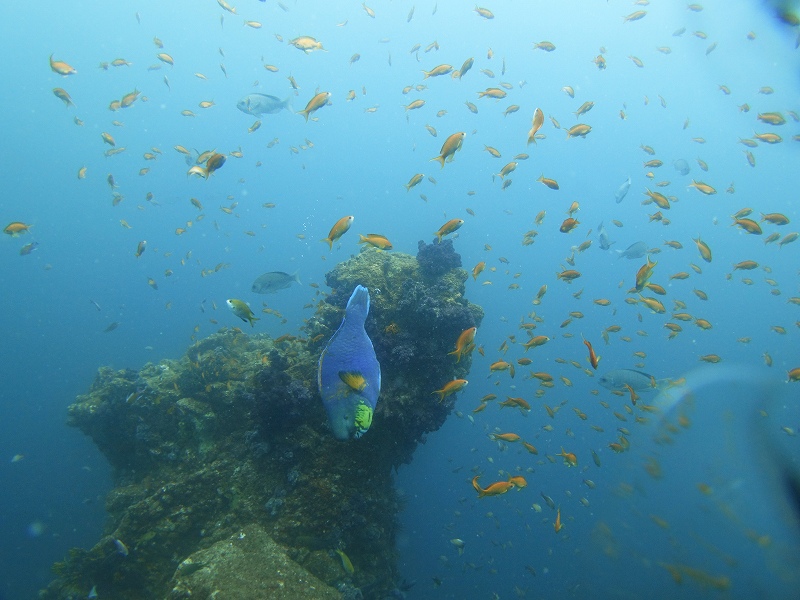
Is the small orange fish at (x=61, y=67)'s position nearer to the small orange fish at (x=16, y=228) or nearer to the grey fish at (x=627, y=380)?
the small orange fish at (x=16, y=228)

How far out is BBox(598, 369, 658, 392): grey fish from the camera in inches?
302

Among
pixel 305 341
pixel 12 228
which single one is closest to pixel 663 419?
pixel 305 341

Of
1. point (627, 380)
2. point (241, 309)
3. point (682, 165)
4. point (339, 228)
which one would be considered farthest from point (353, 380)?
point (682, 165)

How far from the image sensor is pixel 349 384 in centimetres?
334

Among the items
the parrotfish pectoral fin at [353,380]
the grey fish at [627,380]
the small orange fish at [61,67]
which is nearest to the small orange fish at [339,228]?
the parrotfish pectoral fin at [353,380]

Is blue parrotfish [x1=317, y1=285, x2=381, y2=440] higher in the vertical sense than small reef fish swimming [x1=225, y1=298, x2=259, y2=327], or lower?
higher

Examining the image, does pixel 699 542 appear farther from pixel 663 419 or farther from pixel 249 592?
pixel 249 592

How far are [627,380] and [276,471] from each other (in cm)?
757

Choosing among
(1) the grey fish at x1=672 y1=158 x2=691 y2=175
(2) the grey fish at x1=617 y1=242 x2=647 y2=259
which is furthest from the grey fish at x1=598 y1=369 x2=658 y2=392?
(1) the grey fish at x1=672 y1=158 x2=691 y2=175

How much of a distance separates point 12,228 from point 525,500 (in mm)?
30332

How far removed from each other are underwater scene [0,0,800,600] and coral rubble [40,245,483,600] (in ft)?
0.19

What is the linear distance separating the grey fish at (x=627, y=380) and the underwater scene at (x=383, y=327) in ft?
0.28

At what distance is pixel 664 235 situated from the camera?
64250 mm

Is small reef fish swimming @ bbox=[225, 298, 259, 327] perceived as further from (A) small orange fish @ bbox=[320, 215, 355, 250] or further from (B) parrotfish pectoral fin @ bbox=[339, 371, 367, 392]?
(B) parrotfish pectoral fin @ bbox=[339, 371, 367, 392]
